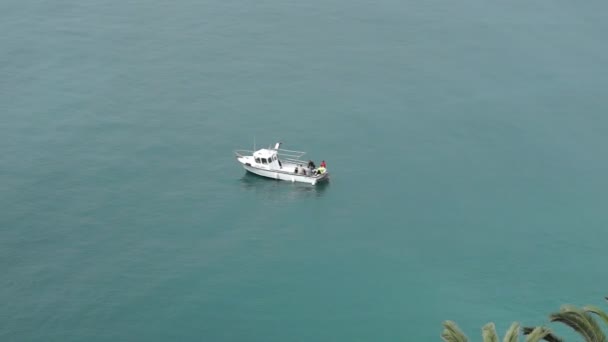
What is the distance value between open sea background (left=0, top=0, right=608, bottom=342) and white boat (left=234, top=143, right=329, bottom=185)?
4.55 ft

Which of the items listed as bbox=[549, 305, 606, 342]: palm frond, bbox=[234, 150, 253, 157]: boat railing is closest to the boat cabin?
bbox=[234, 150, 253, 157]: boat railing

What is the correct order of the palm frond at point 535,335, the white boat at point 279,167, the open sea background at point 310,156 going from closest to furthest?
the palm frond at point 535,335
the open sea background at point 310,156
the white boat at point 279,167

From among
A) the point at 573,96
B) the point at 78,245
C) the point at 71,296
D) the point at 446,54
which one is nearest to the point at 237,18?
the point at 446,54

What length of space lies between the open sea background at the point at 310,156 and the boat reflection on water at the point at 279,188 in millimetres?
349

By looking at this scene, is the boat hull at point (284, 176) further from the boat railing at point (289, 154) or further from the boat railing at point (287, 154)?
the boat railing at point (289, 154)

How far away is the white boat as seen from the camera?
318ft

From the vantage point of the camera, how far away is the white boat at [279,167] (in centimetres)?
9688

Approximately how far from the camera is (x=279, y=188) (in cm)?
9756

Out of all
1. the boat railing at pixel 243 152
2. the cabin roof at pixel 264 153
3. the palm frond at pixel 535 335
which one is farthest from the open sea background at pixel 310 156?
the palm frond at pixel 535 335

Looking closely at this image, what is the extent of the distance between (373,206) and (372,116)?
20478 millimetres

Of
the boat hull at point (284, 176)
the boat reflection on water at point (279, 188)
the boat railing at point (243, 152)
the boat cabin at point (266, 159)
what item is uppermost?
the boat railing at point (243, 152)

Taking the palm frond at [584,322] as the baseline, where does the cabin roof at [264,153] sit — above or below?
above

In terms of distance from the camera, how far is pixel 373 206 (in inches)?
3661

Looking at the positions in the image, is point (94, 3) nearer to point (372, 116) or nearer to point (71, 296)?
point (372, 116)
